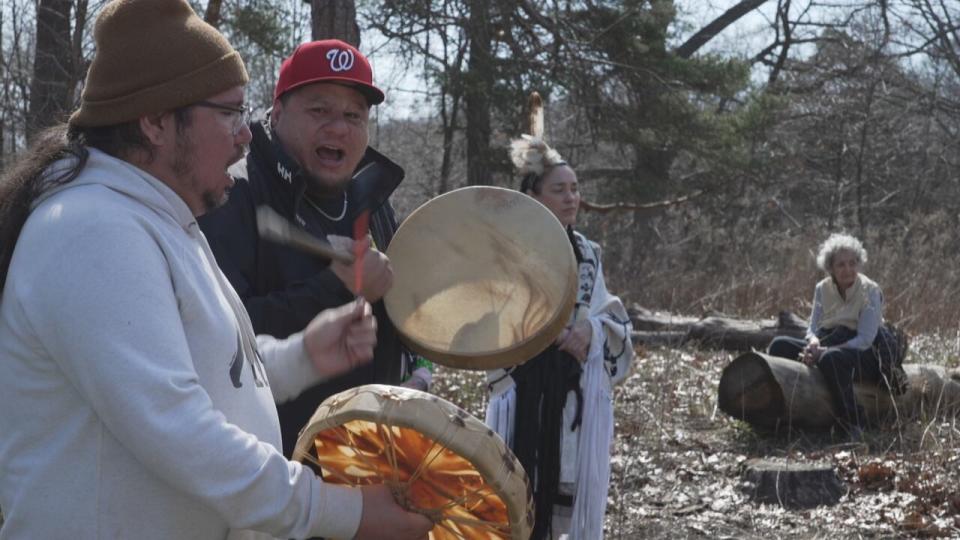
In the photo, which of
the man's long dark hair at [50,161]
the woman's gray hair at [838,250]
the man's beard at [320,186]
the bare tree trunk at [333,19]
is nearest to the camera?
the man's long dark hair at [50,161]

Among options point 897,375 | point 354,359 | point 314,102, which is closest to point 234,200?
point 314,102

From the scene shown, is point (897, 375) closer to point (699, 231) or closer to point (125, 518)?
point (125, 518)

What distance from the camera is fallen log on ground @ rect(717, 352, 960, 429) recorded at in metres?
6.92

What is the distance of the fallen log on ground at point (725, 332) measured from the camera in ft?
31.1

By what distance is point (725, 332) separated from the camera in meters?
9.71

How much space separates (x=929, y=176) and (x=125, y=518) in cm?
1980

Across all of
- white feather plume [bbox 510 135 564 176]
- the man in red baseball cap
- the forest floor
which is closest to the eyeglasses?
the man in red baseball cap

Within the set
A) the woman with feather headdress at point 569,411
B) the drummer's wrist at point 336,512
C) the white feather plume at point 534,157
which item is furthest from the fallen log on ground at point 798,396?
the drummer's wrist at point 336,512

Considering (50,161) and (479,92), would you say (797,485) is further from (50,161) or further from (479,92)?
(479,92)

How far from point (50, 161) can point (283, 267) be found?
3.28 feet

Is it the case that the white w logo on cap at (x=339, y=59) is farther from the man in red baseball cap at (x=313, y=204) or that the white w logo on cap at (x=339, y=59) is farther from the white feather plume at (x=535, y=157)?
the white feather plume at (x=535, y=157)

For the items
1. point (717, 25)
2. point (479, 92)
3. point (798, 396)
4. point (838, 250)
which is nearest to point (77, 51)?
point (798, 396)

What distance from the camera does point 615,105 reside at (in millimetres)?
11438

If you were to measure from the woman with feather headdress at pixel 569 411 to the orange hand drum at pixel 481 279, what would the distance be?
999mm
